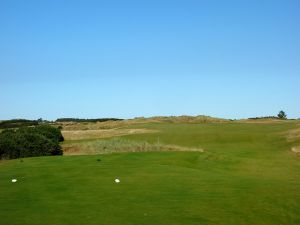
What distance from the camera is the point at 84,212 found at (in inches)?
595

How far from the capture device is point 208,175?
23.1 meters

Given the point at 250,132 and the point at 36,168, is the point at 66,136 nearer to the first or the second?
the point at 250,132

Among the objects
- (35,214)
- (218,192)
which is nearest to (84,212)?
(35,214)

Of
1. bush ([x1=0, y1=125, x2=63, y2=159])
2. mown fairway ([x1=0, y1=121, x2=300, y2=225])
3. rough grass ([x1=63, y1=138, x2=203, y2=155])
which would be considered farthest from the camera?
rough grass ([x1=63, y1=138, x2=203, y2=155])

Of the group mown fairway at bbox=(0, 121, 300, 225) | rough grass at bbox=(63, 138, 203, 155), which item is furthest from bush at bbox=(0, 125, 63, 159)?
mown fairway at bbox=(0, 121, 300, 225)

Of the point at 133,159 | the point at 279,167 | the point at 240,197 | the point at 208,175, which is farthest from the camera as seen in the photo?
the point at 279,167

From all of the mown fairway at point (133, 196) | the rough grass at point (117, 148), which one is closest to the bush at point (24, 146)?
the rough grass at point (117, 148)

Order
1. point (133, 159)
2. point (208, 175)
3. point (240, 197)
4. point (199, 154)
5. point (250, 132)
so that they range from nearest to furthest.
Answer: point (240, 197) → point (208, 175) → point (133, 159) → point (199, 154) → point (250, 132)

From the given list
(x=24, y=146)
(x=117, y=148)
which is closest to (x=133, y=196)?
(x=24, y=146)

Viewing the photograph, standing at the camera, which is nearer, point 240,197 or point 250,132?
point 240,197

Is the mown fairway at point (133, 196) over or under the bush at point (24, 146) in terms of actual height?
under

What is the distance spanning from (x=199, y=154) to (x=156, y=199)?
18.6 metres

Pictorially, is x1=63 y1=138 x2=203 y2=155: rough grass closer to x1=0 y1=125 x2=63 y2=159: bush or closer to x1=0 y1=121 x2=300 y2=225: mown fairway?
x1=0 y1=125 x2=63 y2=159: bush

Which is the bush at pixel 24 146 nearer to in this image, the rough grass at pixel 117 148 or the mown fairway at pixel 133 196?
the rough grass at pixel 117 148
